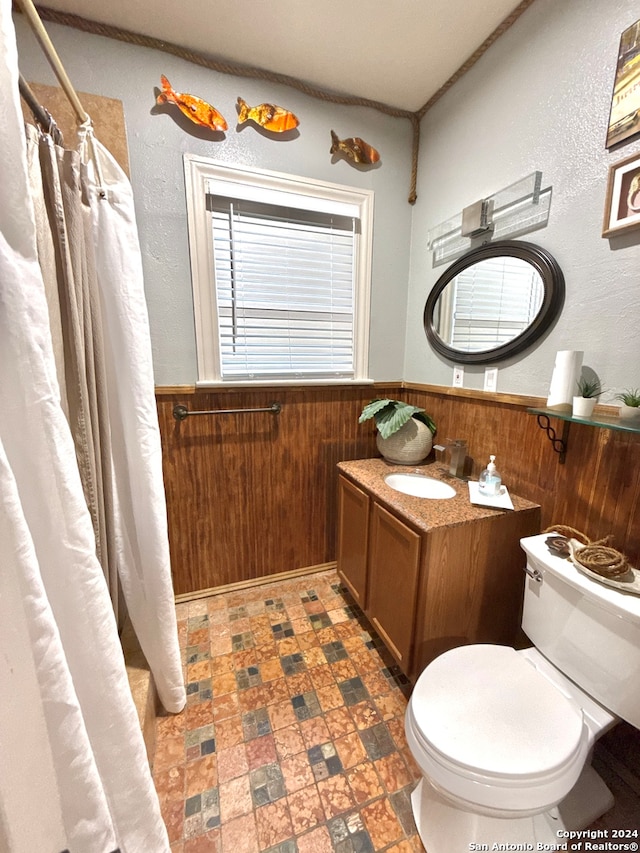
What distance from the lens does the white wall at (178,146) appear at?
1.28 metres

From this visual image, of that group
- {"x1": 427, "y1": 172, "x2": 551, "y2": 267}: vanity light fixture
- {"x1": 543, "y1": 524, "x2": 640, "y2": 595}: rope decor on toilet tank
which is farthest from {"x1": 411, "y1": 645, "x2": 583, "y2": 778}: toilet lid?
{"x1": 427, "y1": 172, "x2": 551, "y2": 267}: vanity light fixture

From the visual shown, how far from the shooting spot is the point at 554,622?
3.18ft

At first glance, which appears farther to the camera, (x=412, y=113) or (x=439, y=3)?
(x=412, y=113)

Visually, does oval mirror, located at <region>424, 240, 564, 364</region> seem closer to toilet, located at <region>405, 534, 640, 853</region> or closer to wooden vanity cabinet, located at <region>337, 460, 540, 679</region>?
wooden vanity cabinet, located at <region>337, 460, 540, 679</region>

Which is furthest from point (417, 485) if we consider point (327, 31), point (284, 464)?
point (327, 31)

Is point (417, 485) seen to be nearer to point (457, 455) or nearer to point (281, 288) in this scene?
point (457, 455)

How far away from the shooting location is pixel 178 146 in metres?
1.41

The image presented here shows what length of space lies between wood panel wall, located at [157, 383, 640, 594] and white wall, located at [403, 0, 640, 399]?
0.23m

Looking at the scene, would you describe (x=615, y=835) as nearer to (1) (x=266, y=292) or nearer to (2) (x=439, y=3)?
(1) (x=266, y=292)

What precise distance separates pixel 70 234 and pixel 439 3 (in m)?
1.54

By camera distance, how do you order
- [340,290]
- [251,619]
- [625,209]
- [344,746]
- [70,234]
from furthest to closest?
1. [340,290]
2. [251,619]
3. [344,746]
4. [625,209]
5. [70,234]

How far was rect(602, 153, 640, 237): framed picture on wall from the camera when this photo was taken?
36.4 inches

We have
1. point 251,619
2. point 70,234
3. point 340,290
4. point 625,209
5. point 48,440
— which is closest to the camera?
point 48,440

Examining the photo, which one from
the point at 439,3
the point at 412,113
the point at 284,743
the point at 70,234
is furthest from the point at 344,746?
the point at 412,113
